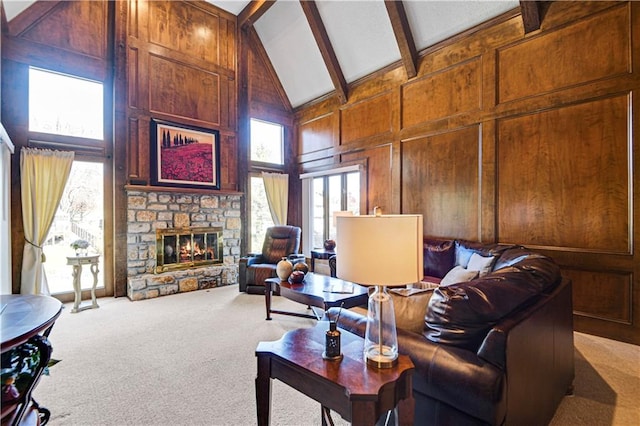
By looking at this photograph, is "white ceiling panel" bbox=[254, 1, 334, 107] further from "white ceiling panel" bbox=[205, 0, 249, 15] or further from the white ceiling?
"white ceiling panel" bbox=[205, 0, 249, 15]

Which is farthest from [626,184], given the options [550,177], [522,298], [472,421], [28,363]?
[28,363]

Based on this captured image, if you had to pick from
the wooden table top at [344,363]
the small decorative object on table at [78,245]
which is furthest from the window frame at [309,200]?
the wooden table top at [344,363]

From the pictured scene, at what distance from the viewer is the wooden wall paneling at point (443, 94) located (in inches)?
164

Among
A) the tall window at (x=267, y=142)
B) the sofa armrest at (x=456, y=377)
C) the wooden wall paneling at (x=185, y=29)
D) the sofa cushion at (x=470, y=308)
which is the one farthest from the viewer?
the tall window at (x=267, y=142)

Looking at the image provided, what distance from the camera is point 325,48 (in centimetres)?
552

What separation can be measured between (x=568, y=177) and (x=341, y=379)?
11.9 ft

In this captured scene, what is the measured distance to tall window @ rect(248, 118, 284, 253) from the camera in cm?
648

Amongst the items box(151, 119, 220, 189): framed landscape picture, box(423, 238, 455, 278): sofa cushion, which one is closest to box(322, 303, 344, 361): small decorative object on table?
box(423, 238, 455, 278): sofa cushion

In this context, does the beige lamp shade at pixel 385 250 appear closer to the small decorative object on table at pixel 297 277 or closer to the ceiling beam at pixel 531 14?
the small decorative object on table at pixel 297 277

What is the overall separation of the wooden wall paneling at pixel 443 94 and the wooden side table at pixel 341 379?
3.96 meters

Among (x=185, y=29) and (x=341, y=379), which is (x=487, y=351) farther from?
(x=185, y=29)

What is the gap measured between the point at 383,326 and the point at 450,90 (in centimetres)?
418

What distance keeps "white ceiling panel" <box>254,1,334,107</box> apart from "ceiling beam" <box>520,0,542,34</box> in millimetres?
3408

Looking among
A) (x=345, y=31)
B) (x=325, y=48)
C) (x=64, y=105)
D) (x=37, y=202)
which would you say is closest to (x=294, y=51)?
(x=325, y=48)
